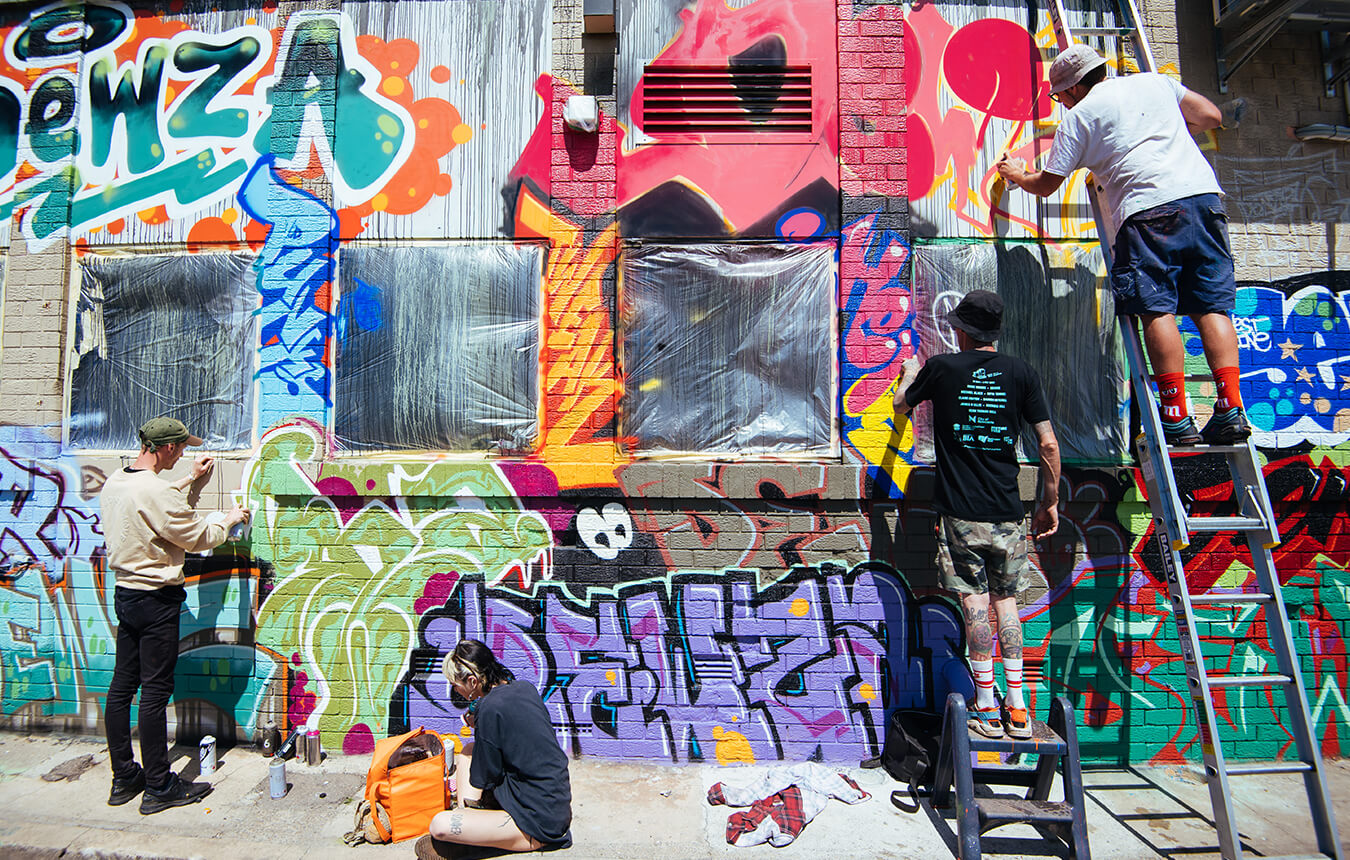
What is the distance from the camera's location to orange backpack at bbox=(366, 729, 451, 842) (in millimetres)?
3377

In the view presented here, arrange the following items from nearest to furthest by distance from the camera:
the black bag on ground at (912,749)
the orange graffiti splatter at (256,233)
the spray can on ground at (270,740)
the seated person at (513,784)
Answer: the seated person at (513,784) → the black bag on ground at (912,749) → the spray can on ground at (270,740) → the orange graffiti splatter at (256,233)

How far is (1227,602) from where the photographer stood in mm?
3205

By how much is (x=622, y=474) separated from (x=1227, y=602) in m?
3.07

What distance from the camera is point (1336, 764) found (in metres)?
4.18

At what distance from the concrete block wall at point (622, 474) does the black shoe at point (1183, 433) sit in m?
0.80

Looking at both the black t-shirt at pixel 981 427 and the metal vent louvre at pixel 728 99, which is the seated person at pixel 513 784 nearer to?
the black t-shirt at pixel 981 427

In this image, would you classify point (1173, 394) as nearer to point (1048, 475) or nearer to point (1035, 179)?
point (1048, 475)

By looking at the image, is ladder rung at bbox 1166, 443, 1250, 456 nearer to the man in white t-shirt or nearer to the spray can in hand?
the man in white t-shirt

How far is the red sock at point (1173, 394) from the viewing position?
11.1 feet

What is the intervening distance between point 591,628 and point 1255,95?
536cm

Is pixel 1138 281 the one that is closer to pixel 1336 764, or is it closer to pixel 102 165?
pixel 1336 764

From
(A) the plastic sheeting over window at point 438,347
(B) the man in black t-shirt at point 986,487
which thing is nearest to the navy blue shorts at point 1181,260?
(B) the man in black t-shirt at point 986,487

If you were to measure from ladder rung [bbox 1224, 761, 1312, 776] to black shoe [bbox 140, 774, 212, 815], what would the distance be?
Result: 199 inches

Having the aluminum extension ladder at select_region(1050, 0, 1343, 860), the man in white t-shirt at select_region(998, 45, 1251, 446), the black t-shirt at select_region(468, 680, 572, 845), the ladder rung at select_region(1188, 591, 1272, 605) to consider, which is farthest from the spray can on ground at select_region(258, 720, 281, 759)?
the man in white t-shirt at select_region(998, 45, 1251, 446)
